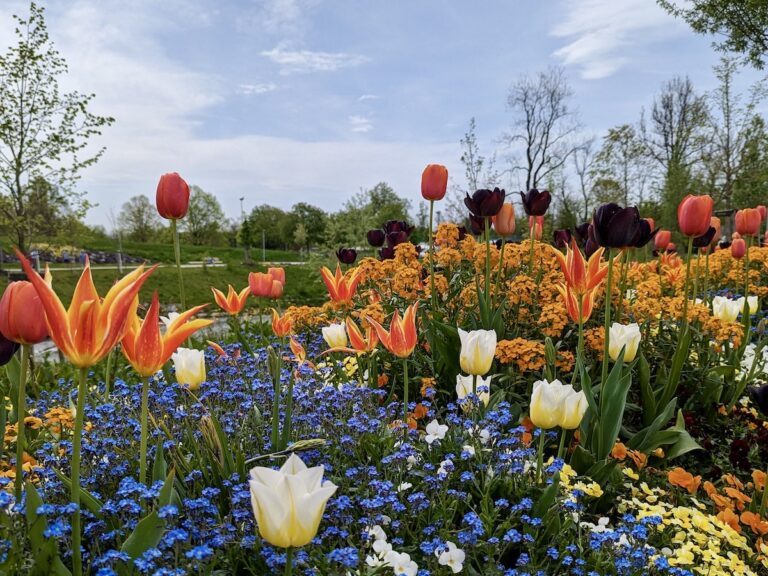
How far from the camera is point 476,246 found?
4.17 m

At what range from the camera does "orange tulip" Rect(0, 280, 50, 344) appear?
1.43 m

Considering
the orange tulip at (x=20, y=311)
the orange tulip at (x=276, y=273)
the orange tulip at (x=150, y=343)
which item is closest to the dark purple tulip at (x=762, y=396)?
the orange tulip at (x=150, y=343)

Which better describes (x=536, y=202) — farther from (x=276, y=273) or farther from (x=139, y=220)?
(x=139, y=220)

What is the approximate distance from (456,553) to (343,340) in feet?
6.33

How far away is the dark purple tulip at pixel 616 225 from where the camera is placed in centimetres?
257

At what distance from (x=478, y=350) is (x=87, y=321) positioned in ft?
5.17

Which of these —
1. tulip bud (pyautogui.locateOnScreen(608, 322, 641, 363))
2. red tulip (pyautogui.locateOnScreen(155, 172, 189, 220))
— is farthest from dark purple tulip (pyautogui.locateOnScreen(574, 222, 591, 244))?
red tulip (pyautogui.locateOnScreen(155, 172, 189, 220))

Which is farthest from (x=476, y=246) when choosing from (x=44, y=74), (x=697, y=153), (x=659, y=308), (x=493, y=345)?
(x=697, y=153)

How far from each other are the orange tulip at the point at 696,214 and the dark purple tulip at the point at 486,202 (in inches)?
39.2

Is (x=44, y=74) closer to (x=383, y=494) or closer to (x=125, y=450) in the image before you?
(x=125, y=450)

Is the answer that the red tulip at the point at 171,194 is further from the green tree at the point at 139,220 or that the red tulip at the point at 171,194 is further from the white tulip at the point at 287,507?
the green tree at the point at 139,220

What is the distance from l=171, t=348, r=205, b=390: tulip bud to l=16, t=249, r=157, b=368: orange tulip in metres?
1.39

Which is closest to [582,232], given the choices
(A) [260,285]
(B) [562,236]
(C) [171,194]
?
(B) [562,236]

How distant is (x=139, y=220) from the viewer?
189 ft
